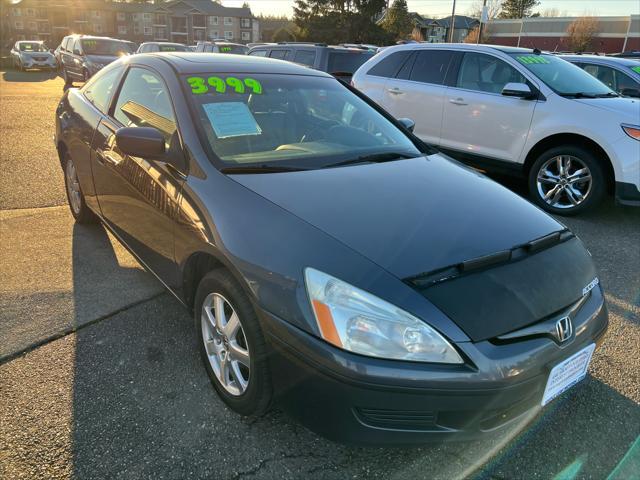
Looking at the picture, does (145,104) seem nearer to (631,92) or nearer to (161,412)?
(161,412)

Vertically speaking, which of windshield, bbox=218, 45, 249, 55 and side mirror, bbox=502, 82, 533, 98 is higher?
windshield, bbox=218, 45, 249, 55

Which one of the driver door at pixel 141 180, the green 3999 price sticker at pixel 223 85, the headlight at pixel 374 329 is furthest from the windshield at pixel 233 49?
the headlight at pixel 374 329

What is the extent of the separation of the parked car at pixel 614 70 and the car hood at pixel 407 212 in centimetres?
661

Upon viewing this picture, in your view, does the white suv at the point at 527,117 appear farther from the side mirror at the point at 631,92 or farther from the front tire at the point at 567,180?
the side mirror at the point at 631,92

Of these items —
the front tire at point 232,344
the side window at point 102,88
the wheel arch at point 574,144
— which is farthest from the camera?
the wheel arch at point 574,144

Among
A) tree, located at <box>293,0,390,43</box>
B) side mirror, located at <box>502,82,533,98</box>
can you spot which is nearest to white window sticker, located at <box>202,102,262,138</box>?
side mirror, located at <box>502,82,533,98</box>

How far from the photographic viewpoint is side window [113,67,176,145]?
111 inches

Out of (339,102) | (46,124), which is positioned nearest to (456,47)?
(339,102)

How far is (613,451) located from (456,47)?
5369 mm

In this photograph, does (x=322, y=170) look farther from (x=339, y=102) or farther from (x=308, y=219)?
(x=339, y=102)

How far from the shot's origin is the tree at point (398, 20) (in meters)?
47.9

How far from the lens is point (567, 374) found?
76.5 inches

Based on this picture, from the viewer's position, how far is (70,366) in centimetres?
260

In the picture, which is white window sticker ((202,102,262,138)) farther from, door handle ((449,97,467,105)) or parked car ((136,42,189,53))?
parked car ((136,42,189,53))
